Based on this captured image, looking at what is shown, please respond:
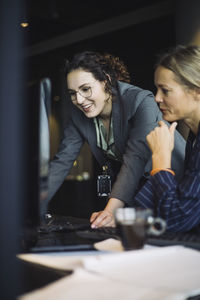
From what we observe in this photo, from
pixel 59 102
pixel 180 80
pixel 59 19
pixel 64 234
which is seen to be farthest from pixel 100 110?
pixel 59 102

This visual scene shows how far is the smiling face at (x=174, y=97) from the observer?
5.35 feet

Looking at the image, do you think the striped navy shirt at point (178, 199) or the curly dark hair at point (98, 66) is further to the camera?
the curly dark hair at point (98, 66)

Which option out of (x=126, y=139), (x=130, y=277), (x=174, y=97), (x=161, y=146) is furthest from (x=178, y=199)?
(x=126, y=139)

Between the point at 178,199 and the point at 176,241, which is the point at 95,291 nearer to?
the point at 176,241

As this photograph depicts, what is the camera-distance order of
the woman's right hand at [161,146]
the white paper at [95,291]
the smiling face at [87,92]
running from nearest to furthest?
the white paper at [95,291] < the woman's right hand at [161,146] < the smiling face at [87,92]

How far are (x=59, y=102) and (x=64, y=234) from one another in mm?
5361

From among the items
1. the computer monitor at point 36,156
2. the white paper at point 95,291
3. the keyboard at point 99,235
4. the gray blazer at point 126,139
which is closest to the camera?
the white paper at point 95,291

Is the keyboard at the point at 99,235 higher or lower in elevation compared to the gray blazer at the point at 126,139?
lower

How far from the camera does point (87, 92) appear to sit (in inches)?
79.2

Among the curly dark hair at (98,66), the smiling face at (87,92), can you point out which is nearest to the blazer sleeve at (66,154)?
the smiling face at (87,92)

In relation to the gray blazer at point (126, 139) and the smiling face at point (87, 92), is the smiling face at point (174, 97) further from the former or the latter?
the smiling face at point (87, 92)

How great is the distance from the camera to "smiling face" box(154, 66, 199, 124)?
64.2 inches

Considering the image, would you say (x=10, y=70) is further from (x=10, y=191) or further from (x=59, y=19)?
(x=59, y=19)

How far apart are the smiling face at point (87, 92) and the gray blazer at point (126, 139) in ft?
0.27
